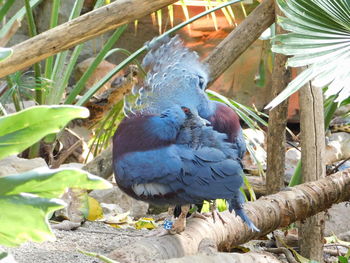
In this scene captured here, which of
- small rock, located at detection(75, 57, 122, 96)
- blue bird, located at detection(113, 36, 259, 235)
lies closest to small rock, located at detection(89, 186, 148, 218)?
blue bird, located at detection(113, 36, 259, 235)

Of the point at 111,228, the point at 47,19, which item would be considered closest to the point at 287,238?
the point at 111,228

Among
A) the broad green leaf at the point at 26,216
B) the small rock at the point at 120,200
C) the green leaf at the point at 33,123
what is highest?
the green leaf at the point at 33,123

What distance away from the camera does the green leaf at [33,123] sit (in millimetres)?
652

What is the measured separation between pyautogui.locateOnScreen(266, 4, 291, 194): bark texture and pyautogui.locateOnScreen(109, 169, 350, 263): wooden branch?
0.30m

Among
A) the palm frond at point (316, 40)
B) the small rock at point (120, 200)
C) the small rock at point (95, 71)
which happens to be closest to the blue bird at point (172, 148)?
the palm frond at point (316, 40)

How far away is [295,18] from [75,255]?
113 centimetres

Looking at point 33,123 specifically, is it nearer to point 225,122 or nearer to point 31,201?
point 31,201

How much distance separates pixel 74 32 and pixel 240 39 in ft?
3.80

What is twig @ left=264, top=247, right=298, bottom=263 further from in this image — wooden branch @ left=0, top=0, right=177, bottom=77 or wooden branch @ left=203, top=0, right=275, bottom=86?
wooden branch @ left=0, top=0, right=177, bottom=77

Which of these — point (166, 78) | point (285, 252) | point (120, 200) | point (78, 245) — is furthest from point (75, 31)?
point (120, 200)

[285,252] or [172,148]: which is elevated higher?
[172,148]

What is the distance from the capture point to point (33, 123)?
660 millimetres

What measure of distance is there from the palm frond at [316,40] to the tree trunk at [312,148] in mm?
506

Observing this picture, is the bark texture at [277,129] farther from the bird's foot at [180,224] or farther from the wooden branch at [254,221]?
the bird's foot at [180,224]
